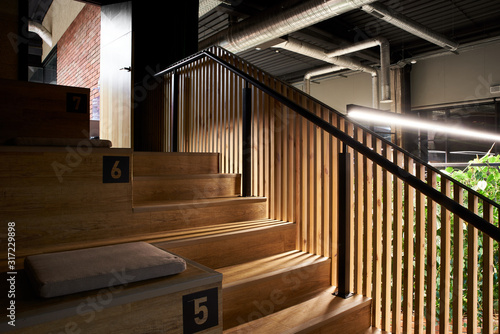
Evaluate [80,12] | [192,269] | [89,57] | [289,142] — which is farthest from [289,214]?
[80,12]

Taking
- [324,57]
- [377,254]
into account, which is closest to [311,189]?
[377,254]

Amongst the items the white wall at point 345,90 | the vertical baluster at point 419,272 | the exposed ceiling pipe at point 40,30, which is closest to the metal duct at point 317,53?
the white wall at point 345,90

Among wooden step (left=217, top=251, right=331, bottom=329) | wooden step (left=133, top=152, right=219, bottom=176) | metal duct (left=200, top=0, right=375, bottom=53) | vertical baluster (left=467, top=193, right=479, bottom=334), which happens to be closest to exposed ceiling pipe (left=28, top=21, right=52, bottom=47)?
metal duct (left=200, top=0, right=375, bottom=53)

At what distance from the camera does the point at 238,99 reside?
2.80m

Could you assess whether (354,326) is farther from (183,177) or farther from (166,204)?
(183,177)

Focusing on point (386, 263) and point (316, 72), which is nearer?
point (386, 263)

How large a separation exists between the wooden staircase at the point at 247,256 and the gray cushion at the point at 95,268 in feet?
1.77

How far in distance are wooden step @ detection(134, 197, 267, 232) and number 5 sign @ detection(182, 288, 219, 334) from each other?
91cm

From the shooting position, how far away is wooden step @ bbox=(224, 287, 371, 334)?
60.3 inches

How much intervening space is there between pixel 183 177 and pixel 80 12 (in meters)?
6.84

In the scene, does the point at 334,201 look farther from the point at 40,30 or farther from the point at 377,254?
the point at 40,30

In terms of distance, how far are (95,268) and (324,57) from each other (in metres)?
6.87

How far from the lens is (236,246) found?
193 centimetres

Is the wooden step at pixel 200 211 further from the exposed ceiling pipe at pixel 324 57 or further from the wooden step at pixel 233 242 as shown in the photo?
the exposed ceiling pipe at pixel 324 57
